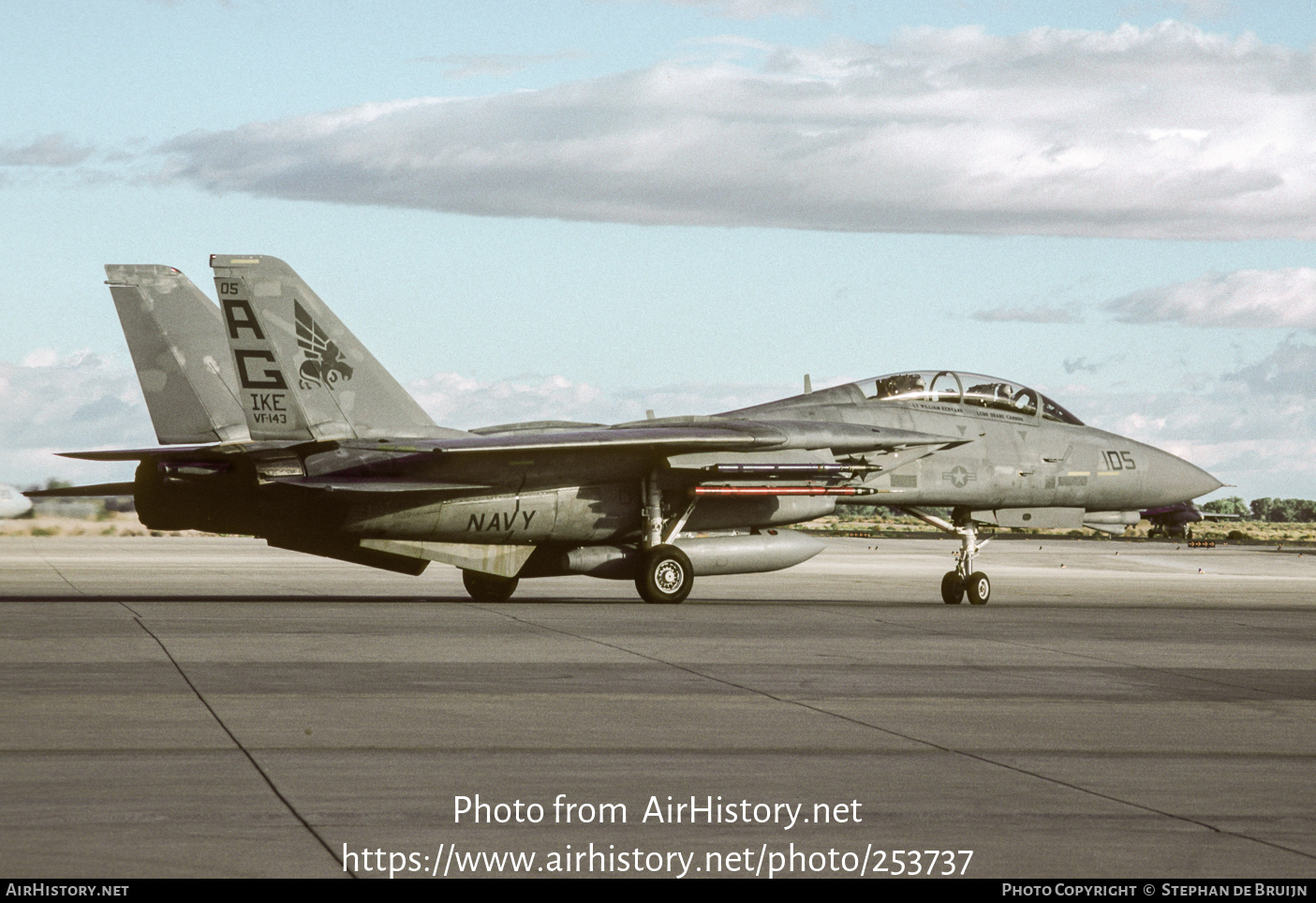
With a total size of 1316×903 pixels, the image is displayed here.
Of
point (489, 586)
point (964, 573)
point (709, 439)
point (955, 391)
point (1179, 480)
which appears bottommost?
point (489, 586)

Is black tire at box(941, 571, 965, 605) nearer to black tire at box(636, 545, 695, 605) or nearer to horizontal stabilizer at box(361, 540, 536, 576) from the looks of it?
black tire at box(636, 545, 695, 605)

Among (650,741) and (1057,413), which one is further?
(1057,413)

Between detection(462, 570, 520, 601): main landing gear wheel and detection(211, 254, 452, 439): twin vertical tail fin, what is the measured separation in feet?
10.8

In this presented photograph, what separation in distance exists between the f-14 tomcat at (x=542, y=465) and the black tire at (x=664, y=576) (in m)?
0.03

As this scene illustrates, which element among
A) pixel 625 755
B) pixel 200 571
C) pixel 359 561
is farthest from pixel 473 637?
pixel 200 571

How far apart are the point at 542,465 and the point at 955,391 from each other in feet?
23.9

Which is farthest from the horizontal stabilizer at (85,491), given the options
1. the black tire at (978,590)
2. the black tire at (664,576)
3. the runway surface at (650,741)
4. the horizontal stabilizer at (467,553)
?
the black tire at (978,590)

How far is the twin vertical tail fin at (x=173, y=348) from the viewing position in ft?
75.9

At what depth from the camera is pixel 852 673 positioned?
45.2 ft

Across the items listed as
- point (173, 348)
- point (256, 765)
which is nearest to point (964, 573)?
point (173, 348)

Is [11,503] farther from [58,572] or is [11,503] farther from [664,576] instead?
[664,576]

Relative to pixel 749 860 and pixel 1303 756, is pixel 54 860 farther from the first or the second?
pixel 1303 756

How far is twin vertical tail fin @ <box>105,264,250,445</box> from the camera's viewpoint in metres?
23.1

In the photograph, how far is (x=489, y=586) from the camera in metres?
24.2
